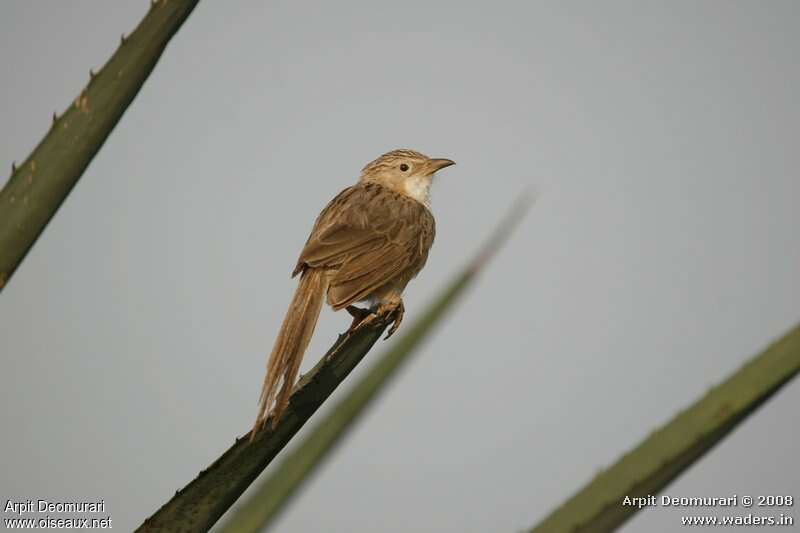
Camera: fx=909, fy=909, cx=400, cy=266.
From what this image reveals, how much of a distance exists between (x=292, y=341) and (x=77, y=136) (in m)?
1.82

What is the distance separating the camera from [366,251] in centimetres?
546

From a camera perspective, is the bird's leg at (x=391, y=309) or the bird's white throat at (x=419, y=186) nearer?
the bird's leg at (x=391, y=309)

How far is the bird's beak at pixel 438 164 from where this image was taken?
22.6ft

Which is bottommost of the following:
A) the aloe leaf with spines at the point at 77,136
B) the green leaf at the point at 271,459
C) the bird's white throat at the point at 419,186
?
the green leaf at the point at 271,459

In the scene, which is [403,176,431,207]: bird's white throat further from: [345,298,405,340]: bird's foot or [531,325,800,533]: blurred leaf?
[531,325,800,533]: blurred leaf

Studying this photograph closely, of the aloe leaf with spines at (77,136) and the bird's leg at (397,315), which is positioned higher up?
the bird's leg at (397,315)

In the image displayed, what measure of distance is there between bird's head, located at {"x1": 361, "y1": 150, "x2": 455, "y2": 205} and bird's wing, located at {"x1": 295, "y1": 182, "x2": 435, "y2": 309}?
0.85ft

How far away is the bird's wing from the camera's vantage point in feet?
16.6

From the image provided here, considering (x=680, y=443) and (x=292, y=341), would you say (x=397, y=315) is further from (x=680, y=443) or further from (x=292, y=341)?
(x=680, y=443)

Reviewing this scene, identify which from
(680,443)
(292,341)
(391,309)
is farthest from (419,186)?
(680,443)

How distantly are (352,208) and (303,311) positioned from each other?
1.68 metres

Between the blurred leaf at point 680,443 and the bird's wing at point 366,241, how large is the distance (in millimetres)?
3052

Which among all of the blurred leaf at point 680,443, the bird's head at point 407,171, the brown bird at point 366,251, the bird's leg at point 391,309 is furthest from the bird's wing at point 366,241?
the blurred leaf at point 680,443

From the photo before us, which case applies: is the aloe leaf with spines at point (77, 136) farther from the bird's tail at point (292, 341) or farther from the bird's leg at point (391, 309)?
the bird's leg at point (391, 309)
